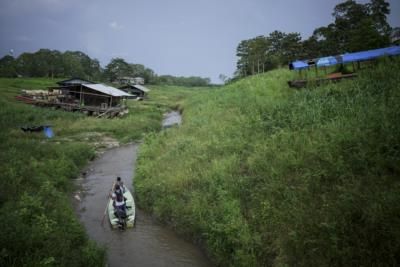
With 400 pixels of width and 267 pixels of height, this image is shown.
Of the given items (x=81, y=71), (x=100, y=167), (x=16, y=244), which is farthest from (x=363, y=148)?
(x=81, y=71)

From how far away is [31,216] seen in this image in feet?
34.7

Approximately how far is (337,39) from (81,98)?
1638 inches

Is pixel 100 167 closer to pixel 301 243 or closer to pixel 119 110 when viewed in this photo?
pixel 301 243

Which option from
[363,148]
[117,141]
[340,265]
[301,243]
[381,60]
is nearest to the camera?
[340,265]

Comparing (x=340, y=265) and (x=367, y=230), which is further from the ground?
(x=367, y=230)

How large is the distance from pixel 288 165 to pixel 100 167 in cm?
1670

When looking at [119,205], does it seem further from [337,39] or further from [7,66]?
[7,66]

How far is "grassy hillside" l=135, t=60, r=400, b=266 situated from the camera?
740 cm

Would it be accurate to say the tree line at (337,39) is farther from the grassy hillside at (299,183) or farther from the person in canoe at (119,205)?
the person in canoe at (119,205)

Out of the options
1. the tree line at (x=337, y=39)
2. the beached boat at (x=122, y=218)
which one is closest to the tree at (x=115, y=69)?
the tree line at (x=337, y=39)

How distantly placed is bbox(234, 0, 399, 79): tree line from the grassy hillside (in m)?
13.9

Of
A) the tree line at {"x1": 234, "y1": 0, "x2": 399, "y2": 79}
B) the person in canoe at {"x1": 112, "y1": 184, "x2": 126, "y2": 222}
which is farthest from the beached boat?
the tree line at {"x1": 234, "y1": 0, "x2": 399, "y2": 79}

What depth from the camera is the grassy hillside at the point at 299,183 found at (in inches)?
291

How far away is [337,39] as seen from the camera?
132 ft
